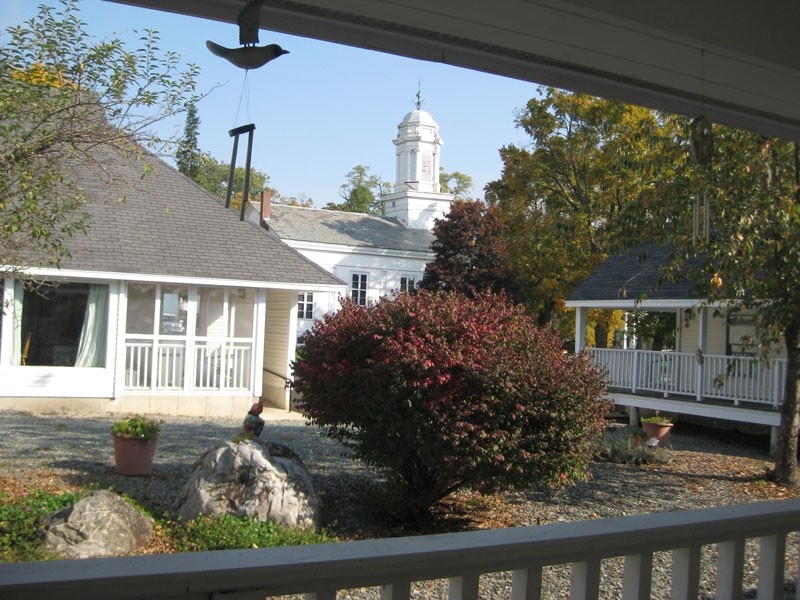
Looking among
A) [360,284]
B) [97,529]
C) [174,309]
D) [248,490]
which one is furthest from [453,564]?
[360,284]

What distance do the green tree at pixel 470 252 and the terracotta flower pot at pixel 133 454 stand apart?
63.6 feet

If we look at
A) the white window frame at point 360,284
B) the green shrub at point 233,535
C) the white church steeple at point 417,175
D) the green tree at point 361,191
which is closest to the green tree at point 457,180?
the green tree at point 361,191

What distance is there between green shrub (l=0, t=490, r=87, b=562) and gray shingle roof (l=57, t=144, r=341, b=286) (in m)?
8.65

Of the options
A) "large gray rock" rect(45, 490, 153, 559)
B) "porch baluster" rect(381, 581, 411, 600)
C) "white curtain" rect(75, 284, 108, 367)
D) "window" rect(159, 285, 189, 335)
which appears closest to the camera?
"porch baluster" rect(381, 581, 411, 600)

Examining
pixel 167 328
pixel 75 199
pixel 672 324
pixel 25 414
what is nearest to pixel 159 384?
pixel 167 328

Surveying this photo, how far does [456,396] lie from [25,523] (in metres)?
3.89

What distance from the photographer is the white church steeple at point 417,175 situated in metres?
38.5

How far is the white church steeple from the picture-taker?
38.5 metres

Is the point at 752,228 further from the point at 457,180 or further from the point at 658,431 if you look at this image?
the point at 457,180

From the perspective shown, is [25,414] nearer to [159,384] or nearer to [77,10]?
[159,384]

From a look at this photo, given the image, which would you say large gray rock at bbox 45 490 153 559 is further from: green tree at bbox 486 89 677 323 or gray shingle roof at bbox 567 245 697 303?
green tree at bbox 486 89 677 323

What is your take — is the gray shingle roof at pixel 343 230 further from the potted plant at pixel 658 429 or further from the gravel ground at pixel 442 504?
the gravel ground at pixel 442 504

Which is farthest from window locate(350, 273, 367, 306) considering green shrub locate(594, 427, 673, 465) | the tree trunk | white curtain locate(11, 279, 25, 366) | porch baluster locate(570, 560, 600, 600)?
porch baluster locate(570, 560, 600, 600)

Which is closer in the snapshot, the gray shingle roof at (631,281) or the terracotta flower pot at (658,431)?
the terracotta flower pot at (658,431)
